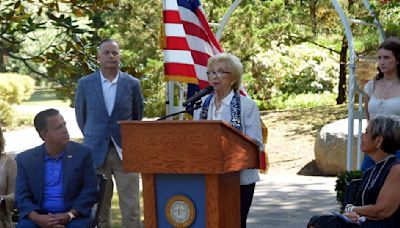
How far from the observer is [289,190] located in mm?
12305

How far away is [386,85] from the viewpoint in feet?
23.9

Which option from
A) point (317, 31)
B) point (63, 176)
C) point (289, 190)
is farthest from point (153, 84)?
point (63, 176)

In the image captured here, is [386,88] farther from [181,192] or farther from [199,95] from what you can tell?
[181,192]

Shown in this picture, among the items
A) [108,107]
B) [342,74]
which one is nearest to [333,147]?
[342,74]

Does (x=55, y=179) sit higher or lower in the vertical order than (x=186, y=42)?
lower

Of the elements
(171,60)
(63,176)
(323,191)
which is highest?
(171,60)

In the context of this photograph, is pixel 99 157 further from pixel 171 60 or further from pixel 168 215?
pixel 168 215

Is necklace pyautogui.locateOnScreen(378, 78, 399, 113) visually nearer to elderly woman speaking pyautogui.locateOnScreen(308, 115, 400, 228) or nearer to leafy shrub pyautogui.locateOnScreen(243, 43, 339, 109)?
elderly woman speaking pyautogui.locateOnScreen(308, 115, 400, 228)

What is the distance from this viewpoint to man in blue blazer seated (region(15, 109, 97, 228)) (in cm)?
626

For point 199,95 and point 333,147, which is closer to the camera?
point 199,95

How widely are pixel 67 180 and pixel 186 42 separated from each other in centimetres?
224

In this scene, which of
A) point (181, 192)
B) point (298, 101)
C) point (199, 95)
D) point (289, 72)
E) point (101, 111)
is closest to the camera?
point (181, 192)

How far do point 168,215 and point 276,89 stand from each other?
18.1 metres

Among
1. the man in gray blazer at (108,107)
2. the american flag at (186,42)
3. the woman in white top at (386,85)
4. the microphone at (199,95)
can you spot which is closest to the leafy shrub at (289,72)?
the american flag at (186,42)
